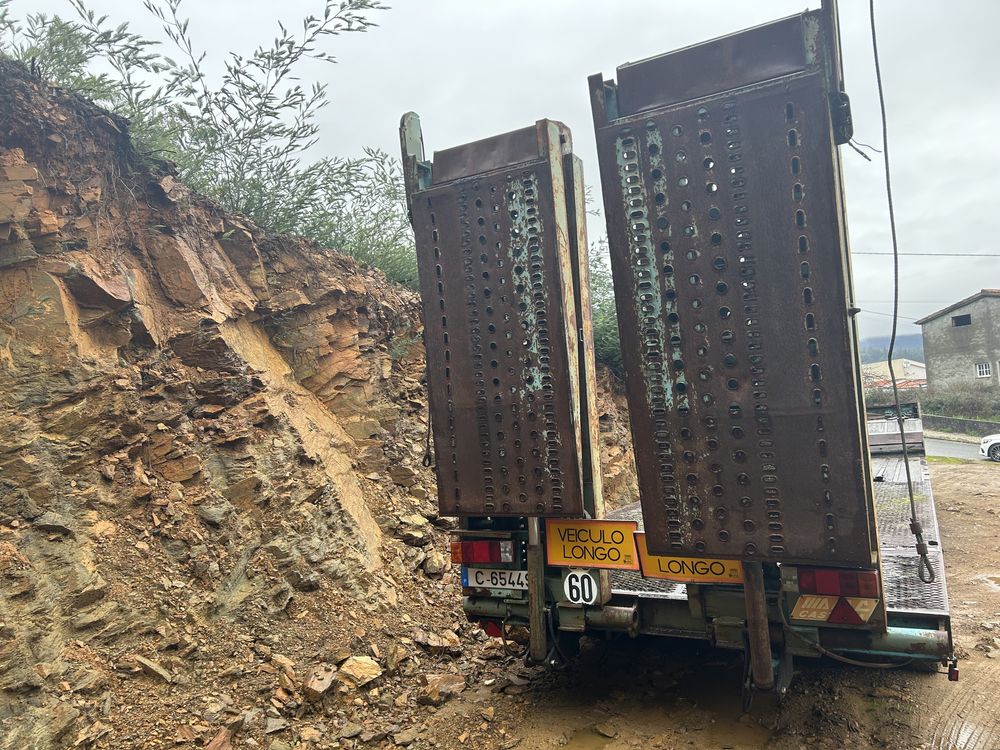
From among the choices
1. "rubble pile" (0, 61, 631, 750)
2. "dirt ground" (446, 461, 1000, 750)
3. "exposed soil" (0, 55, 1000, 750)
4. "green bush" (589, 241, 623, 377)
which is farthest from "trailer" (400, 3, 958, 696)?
"green bush" (589, 241, 623, 377)

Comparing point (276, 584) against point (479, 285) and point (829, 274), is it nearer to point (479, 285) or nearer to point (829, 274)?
point (479, 285)

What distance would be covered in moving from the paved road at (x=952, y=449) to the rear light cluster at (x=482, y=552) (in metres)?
18.1

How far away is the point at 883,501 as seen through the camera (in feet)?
19.7

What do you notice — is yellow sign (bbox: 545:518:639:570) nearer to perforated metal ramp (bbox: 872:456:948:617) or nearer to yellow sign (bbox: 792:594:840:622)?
yellow sign (bbox: 792:594:840:622)

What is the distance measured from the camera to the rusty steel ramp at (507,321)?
377 centimetres

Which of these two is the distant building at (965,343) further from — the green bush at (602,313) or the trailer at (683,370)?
the trailer at (683,370)

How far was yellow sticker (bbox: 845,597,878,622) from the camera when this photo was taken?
319 centimetres

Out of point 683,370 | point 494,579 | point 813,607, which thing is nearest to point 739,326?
point 683,370

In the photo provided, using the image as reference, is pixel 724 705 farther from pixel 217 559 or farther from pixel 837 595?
pixel 217 559

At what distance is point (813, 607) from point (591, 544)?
1210 mm

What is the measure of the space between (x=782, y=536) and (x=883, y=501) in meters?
3.64

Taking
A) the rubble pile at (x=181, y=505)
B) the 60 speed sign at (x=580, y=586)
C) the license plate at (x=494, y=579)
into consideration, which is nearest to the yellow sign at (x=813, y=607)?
the 60 speed sign at (x=580, y=586)

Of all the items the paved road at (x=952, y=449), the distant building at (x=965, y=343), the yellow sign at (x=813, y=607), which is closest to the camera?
the yellow sign at (x=813, y=607)

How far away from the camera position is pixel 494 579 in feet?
13.8
